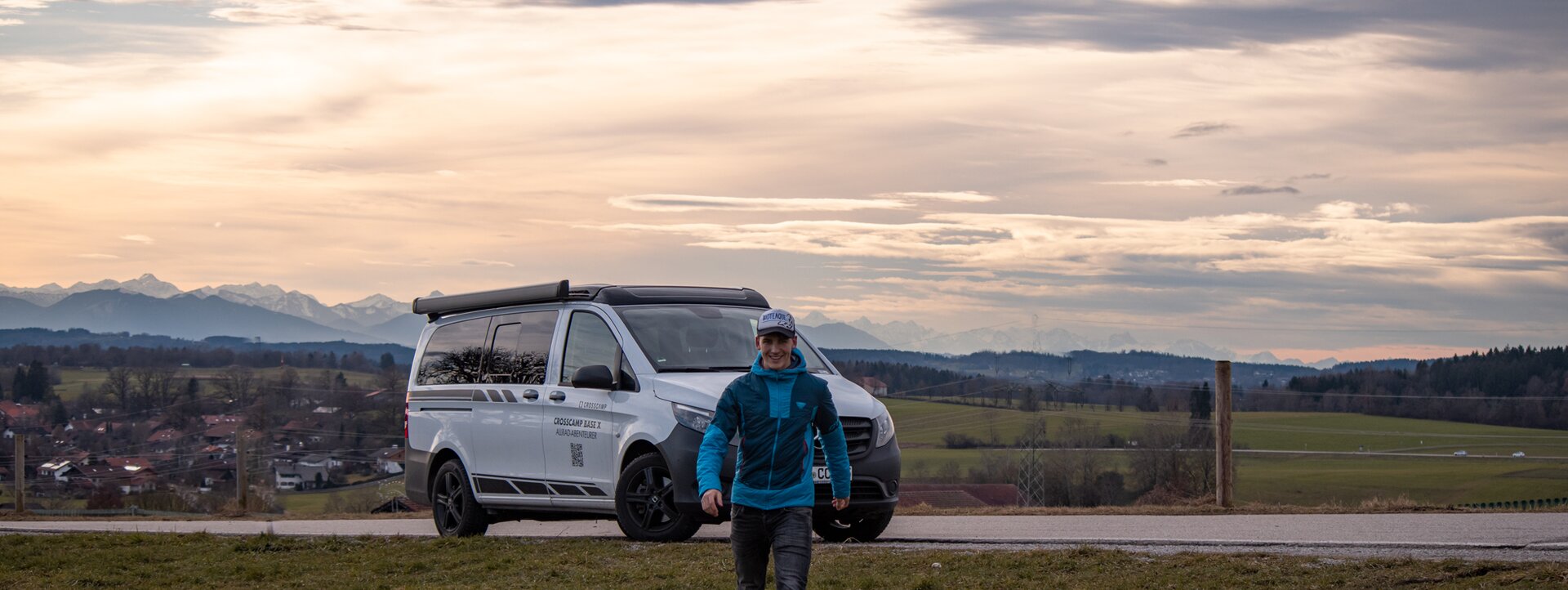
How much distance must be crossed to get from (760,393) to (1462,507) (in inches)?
447

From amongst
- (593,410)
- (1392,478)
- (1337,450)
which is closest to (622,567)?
(593,410)

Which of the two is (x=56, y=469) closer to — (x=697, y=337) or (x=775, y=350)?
(x=697, y=337)

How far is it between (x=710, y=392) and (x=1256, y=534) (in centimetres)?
451

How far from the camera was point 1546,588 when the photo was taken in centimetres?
827

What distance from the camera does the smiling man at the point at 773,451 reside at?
23.1 feet

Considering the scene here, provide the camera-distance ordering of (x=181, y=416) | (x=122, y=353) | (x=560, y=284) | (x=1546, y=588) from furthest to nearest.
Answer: (x=122, y=353) < (x=181, y=416) < (x=560, y=284) < (x=1546, y=588)

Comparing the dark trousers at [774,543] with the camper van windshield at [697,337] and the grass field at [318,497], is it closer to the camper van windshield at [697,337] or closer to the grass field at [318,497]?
the camper van windshield at [697,337]

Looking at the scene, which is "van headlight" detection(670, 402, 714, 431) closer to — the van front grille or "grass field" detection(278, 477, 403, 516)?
the van front grille

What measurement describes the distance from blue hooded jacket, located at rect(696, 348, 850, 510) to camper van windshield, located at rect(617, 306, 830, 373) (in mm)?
5551

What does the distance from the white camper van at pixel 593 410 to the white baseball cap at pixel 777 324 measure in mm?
4856

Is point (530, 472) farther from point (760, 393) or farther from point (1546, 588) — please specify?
point (1546, 588)

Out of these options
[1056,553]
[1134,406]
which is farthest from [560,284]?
[1134,406]

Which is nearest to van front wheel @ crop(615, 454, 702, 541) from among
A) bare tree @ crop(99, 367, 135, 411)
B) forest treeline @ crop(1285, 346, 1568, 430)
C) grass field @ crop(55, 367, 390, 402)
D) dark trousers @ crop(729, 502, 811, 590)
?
dark trousers @ crop(729, 502, 811, 590)

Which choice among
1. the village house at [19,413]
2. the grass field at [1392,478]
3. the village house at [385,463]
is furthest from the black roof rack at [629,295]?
the village house at [19,413]
